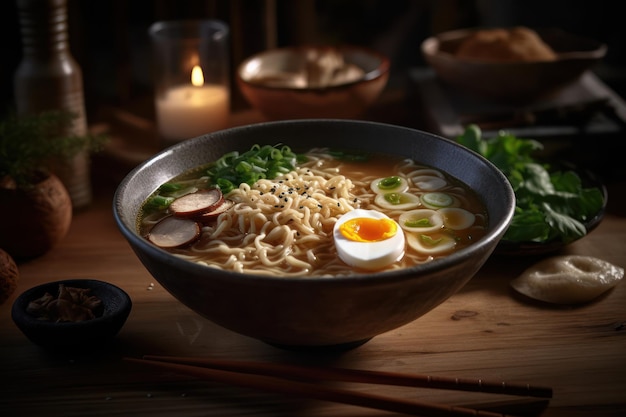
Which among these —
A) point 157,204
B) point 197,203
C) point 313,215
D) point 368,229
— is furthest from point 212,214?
point 368,229

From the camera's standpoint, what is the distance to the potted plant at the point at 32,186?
289 centimetres

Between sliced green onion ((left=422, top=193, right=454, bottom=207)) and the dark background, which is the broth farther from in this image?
the dark background

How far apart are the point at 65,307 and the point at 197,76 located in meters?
1.77

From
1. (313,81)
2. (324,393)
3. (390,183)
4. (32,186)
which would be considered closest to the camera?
(324,393)

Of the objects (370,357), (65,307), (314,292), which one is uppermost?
(314,292)

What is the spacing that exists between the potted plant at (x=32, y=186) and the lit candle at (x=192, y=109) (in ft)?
2.17

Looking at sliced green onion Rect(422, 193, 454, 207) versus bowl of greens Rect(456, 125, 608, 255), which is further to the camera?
bowl of greens Rect(456, 125, 608, 255)

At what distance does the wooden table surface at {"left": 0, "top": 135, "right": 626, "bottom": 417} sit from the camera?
2.16 meters

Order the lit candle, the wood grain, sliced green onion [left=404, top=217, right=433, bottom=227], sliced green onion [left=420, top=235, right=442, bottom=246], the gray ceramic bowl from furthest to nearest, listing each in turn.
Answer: the lit candle, sliced green onion [left=404, top=217, right=433, bottom=227], sliced green onion [left=420, top=235, right=442, bottom=246], the wood grain, the gray ceramic bowl

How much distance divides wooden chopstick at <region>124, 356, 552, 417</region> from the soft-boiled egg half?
382 mm

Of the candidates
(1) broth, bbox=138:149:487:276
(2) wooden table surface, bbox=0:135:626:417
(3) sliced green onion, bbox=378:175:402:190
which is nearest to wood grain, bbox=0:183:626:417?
(2) wooden table surface, bbox=0:135:626:417

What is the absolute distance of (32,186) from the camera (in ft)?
9.52

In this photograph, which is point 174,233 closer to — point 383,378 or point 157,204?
point 157,204

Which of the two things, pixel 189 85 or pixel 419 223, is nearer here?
pixel 419 223
